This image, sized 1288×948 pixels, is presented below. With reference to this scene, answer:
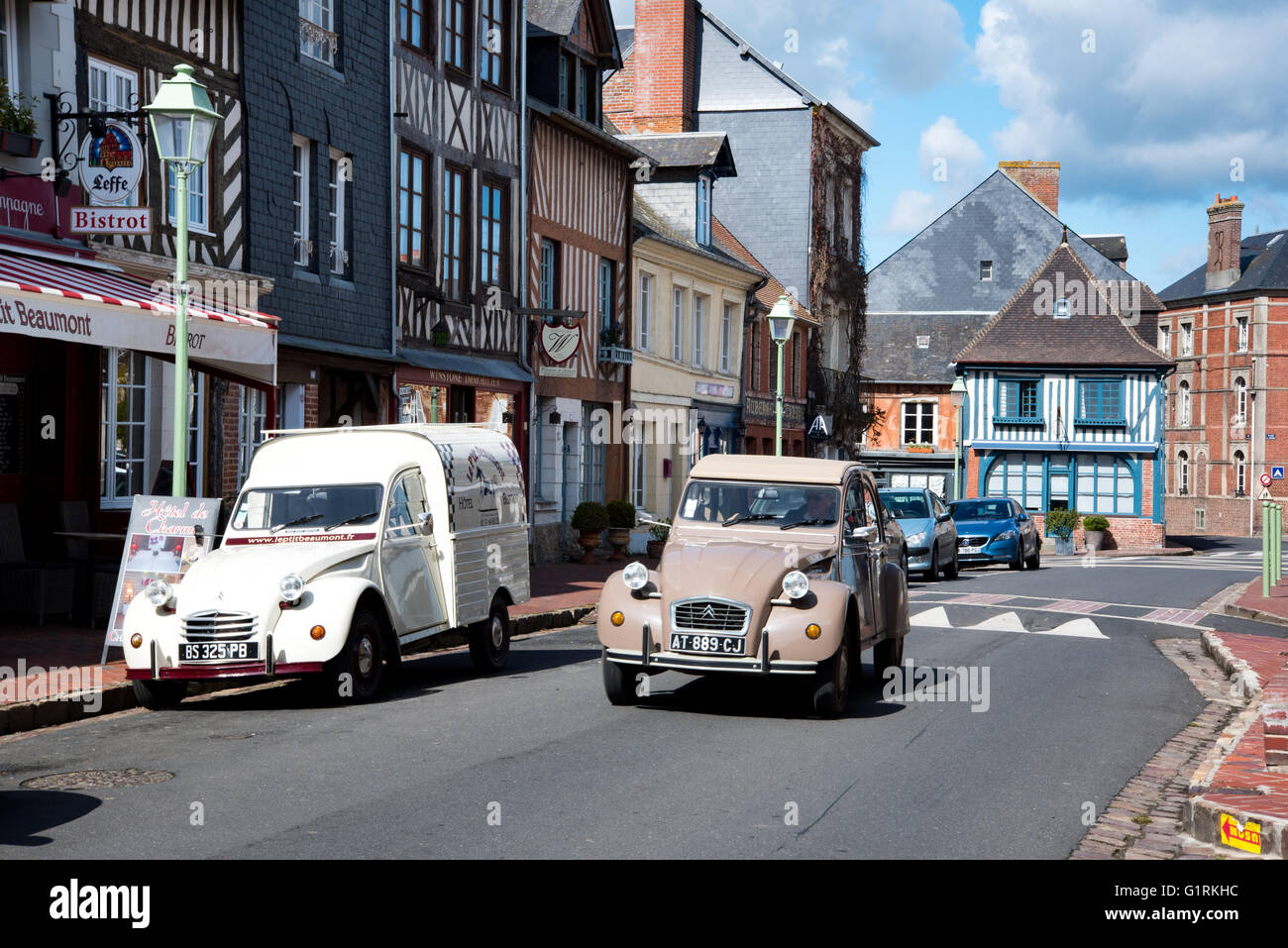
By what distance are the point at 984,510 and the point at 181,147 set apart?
2529 centimetres

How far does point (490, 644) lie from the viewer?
43.6ft

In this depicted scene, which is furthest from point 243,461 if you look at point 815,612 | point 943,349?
point 943,349

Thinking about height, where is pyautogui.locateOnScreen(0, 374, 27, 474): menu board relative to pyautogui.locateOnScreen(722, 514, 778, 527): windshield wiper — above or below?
above

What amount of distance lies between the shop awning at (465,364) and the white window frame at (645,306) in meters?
6.40

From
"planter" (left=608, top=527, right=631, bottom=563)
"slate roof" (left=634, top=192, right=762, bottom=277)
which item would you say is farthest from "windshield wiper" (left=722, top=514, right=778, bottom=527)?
"slate roof" (left=634, top=192, right=762, bottom=277)

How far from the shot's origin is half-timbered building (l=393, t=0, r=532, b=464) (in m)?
23.3

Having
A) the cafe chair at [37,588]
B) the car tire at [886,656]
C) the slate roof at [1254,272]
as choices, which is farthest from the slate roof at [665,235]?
the slate roof at [1254,272]

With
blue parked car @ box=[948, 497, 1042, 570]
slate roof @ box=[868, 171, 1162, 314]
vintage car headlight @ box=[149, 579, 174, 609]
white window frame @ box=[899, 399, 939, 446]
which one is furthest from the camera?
slate roof @ box=[868, 171, 1162, 314]

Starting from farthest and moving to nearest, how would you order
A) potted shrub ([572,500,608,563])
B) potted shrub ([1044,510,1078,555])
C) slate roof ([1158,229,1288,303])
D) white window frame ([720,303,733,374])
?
slate roof ([1158,229,1288,303]) < potted shrub ([1044,510,1078,555]) < white window frame ([720,303,733,374]) < potted shrub ([572,500,608,563])

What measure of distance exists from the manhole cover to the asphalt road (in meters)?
0.12

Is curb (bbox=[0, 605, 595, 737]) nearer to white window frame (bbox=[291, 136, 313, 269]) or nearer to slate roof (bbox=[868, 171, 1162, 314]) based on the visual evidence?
white window frame (bbox=[291, 136, 313, 269])

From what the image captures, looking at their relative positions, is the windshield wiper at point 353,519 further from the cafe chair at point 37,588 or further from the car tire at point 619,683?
the cafe chair at point 37,588

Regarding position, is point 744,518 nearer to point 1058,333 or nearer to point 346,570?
point 346,570

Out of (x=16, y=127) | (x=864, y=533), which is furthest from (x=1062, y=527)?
(x=16, y=127)
